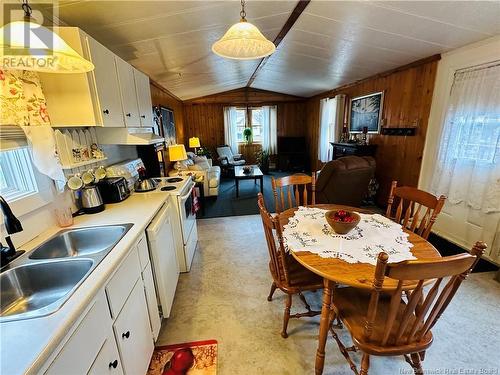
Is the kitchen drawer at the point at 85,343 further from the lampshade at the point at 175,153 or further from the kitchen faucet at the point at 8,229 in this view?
the lampshade at the point at 175,153

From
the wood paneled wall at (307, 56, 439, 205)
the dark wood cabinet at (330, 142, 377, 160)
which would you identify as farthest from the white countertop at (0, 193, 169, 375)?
the dark wood cabinet at (330, 142, 377, 160)

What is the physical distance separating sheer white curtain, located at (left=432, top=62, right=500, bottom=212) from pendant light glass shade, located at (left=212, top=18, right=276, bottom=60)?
2424mm

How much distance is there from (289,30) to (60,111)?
8.27ft

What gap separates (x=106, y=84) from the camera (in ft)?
5.43

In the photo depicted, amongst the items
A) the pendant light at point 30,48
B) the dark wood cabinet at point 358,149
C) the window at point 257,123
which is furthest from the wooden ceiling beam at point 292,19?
the window at point 257,123

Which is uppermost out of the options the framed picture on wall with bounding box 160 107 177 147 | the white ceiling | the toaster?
the white ceiling

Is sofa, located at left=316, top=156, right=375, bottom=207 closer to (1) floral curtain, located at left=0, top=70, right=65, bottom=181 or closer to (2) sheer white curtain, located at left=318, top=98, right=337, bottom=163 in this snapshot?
(1) floral curtain, located at left=0, top=70, right=65, bottom=181

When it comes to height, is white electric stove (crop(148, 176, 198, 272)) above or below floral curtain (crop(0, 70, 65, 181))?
below

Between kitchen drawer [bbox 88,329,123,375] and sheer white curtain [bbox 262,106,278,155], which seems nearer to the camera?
kitchen drawer [bbox 88,329,123,375]

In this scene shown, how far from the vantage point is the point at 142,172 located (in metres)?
2.78

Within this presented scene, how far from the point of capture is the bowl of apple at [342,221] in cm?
140

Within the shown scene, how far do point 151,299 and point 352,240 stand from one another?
4.36ft

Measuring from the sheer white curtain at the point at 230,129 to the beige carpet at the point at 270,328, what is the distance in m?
5.33

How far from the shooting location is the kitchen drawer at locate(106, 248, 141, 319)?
1.03 meters
